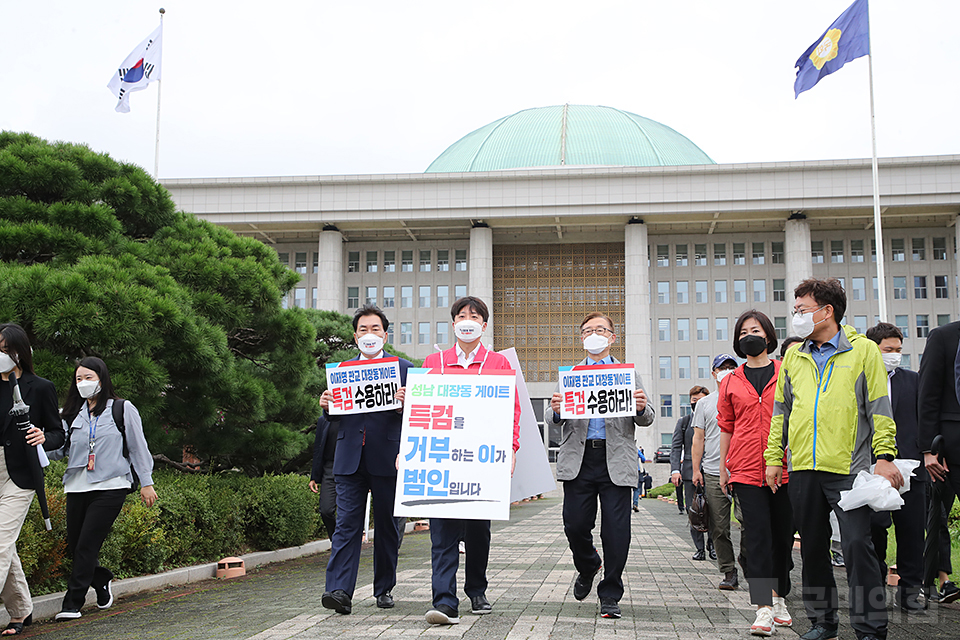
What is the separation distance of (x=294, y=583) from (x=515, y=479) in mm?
2882

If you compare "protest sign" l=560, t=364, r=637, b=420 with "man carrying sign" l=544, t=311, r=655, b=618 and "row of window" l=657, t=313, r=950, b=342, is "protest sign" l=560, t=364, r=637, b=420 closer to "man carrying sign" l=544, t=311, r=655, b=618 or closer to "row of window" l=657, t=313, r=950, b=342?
"man carrying sign" l=544, t=311, r=655, b=618

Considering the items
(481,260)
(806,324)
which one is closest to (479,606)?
(806,324)

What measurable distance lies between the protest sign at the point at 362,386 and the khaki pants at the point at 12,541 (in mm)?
2238

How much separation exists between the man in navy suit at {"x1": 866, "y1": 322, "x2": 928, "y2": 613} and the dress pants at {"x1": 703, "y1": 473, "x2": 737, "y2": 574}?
4.29ft

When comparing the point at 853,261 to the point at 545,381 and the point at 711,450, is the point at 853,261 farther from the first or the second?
the point at 711,450

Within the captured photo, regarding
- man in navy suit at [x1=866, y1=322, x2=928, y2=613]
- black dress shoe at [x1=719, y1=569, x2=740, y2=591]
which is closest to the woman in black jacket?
black dress shoe at [x1=719, y1=569, x2=740, y2=591]

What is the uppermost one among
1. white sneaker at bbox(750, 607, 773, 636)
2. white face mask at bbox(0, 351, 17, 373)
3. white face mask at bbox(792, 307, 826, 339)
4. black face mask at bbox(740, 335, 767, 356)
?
white face mask at bbox(792, 307, 826, 339)

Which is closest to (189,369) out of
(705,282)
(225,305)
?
(225,305)

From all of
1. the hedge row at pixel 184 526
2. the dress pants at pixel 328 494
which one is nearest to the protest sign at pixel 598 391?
the dress pants at pixel 328 494

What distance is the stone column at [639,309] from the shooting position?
54.2 m

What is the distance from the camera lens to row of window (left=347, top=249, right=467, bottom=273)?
6200 centimetres

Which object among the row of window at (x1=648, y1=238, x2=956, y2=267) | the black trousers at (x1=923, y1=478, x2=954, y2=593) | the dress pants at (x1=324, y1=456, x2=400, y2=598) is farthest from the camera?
the row of window at (x1=648, y1=238, x2=956, y2=267)

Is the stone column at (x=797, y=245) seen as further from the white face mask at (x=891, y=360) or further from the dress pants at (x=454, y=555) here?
the dress pants at (x=454, y=555)

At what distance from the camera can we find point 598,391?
21.1 feet
